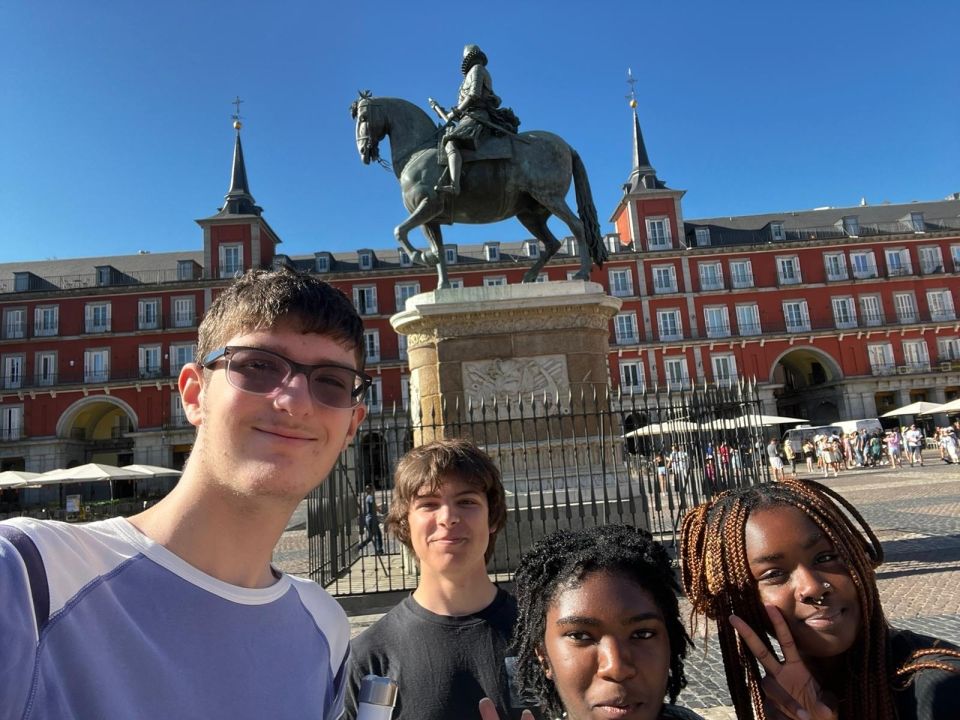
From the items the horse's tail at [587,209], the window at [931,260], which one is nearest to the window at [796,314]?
the window at [931,260]

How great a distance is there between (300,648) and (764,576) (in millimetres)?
949

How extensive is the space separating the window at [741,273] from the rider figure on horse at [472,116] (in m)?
35.1

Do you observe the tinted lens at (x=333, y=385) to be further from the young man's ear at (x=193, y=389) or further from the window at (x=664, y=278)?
the window at (x=664, y=278)

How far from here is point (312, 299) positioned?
1.21m

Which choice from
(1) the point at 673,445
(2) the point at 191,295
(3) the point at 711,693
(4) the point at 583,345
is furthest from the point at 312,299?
(2) the point at 191,295

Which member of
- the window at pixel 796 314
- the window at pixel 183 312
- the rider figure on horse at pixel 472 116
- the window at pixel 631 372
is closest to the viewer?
the rider figure on horse at pixel 472 116

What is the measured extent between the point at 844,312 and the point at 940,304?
230 inches

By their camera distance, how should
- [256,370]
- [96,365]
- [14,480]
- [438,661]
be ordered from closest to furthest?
[256,370] < [438,661] < [14,480] < [96,365]

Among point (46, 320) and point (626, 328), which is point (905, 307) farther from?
point (46, 320)

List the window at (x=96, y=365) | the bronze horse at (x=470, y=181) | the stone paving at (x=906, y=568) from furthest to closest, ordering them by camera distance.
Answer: the window at (x=96, y=365), the bronze horse at (x=470, y=181), the stone paving at (x=906, y=568)

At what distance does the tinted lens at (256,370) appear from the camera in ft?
3.69

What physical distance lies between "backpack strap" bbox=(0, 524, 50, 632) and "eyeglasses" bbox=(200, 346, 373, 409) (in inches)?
15.4

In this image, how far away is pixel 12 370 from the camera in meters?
36.2

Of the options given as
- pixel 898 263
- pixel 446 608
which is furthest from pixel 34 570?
pixel 898 263
